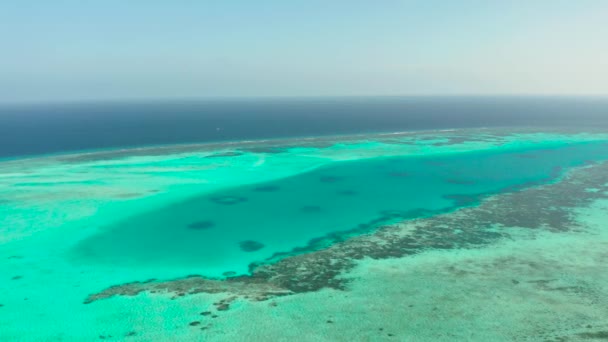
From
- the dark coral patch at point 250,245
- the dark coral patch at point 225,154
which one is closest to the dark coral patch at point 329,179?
the dark coral patch at point 250,245

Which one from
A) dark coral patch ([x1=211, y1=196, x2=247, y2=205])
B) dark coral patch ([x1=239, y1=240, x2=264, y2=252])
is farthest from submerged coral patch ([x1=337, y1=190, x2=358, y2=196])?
dark coral patch ([x1=239, y1=240, x2=264, y2=252])

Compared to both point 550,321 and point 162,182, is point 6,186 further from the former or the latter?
point 550,321

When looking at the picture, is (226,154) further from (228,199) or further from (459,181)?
(459,181)

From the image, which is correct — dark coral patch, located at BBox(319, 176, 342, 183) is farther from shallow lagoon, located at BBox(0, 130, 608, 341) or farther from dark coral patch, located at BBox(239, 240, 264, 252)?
dark coral patch, located at BBox(239, 240, 264, 252)

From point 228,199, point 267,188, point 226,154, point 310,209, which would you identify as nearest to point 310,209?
point 310,209

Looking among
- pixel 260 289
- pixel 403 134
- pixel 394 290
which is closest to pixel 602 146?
pixel 403 134

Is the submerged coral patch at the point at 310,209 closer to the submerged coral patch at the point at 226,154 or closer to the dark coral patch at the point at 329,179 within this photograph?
the dark coral patch at the point at 329,179

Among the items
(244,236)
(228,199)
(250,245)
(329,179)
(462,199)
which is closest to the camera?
(250,245)
